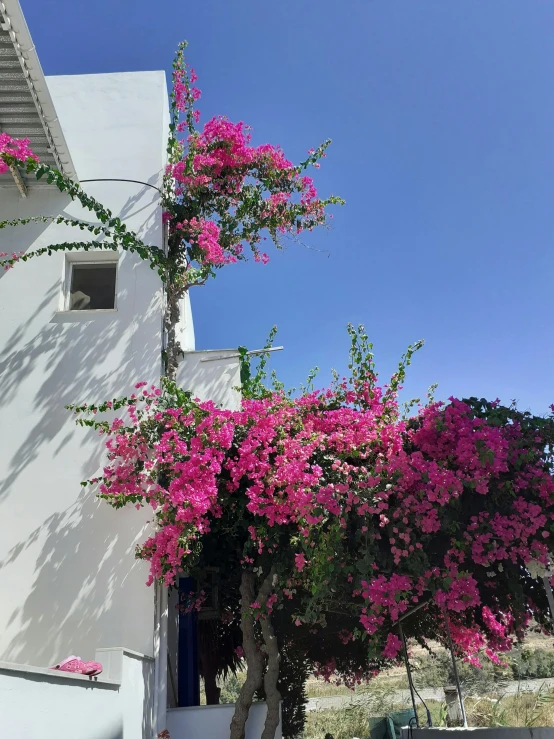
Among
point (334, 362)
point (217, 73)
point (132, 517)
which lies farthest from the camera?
point (217, 73)

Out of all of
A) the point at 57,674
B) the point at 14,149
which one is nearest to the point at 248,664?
the point at 57,674

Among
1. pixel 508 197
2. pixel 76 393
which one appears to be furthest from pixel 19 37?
pixel 508 197

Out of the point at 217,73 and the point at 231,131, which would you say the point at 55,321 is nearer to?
the point at 231,131

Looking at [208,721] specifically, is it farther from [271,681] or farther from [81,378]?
[81,378]

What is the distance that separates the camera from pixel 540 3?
7.11 metres

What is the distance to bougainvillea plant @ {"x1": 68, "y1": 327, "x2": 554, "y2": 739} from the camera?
16.6 feet

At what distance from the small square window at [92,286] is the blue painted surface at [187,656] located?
3.53 m

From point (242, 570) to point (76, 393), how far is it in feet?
8.90

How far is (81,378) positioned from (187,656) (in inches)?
131

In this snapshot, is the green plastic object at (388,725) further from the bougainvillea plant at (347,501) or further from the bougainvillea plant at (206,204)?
the bougainvillea plant at (206,204)

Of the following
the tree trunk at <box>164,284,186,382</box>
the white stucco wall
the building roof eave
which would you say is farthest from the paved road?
the building roof eave

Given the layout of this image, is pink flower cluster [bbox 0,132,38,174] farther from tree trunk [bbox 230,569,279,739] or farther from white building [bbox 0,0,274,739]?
tree trunk [bbox 230,569,279,739]

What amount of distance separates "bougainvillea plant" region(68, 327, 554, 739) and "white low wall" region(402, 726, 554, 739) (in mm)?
832

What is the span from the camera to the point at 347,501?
520 centimetres
